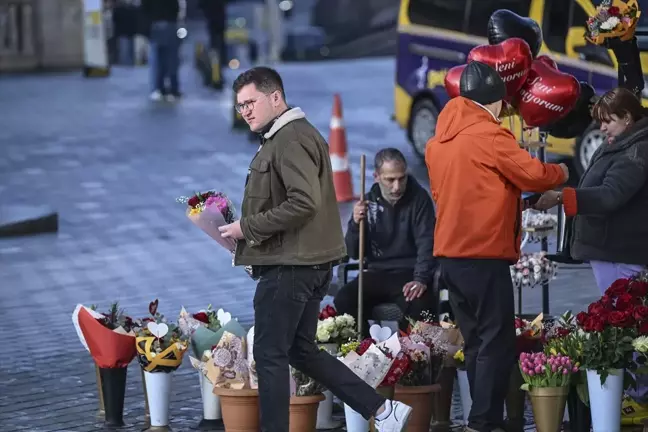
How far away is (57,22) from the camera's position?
31.3 meters

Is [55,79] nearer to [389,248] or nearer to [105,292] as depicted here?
[105,292]

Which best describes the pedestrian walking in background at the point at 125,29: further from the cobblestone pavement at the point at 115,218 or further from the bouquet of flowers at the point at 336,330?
the bouquet of flowers at the point at 336,330

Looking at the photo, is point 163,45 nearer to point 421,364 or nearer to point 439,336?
point 439,336

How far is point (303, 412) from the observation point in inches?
283

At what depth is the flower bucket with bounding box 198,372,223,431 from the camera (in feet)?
24.8

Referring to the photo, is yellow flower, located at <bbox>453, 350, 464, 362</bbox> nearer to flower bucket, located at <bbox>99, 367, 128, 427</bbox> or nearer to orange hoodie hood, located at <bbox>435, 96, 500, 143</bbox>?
orange hoodie hood, located at <bbox>435, 96, 500, 143</bbox>

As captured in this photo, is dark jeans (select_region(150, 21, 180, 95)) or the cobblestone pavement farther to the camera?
dark jeans (select_region(150, 21, 180, 95))

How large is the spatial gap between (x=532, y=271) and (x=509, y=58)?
4.22 ft

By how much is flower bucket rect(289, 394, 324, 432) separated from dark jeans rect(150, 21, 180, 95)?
1700 centimetres

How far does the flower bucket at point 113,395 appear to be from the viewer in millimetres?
7605

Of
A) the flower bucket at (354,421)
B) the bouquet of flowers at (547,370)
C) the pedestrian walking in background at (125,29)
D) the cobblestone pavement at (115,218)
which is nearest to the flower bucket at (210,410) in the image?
the cobblestone pavement at (115,218)

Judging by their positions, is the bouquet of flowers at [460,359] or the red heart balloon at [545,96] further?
the red heart balloon at [545,96]

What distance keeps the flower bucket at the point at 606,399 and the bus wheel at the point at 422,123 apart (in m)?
9.86

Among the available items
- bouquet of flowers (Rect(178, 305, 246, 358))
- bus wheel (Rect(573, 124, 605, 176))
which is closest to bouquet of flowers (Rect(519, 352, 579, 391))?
bouquet of flowers (Rect(178, 305, 246, 358))
